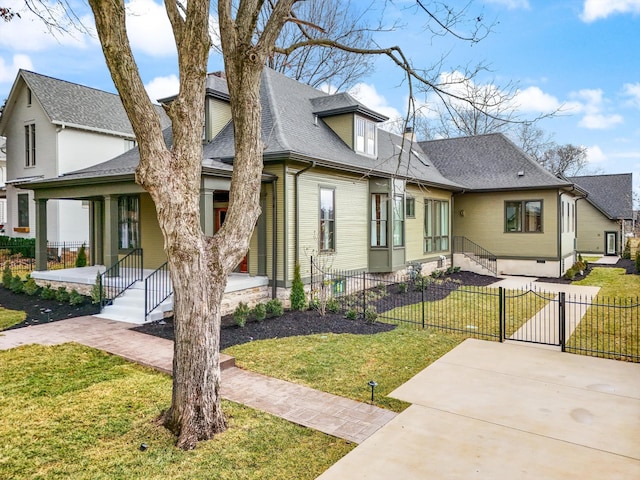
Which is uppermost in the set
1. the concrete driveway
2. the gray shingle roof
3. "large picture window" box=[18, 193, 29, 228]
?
the gray shingle roof

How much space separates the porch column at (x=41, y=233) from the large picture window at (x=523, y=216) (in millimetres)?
17888

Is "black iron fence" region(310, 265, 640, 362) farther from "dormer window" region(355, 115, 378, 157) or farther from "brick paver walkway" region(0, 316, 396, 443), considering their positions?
"dormer window" region(355, 115, 378, 157)

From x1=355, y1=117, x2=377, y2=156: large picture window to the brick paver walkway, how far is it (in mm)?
9454

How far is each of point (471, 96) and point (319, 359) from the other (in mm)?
4899

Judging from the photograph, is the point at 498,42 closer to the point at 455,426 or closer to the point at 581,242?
the point at 455,426

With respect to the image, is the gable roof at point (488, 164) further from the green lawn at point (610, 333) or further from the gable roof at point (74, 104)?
the gable roof at point (74, 104)

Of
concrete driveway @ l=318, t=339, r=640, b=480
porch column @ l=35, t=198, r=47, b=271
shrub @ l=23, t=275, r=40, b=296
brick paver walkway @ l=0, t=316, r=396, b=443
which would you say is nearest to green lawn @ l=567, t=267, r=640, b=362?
concrete driveway @ l=318, t=339, r=640, b=480

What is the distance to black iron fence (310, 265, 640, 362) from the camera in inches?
331

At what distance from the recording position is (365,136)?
15336 millimetres

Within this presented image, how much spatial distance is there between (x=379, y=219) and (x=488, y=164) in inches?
362

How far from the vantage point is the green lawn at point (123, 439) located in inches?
157

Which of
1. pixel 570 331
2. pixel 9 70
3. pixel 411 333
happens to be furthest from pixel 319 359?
pixel 9 70

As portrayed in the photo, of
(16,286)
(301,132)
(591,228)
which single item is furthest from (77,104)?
(591,228)

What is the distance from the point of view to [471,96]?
6828mm
